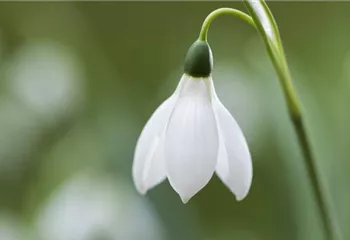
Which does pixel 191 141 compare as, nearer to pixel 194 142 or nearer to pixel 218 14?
pixel 194 142

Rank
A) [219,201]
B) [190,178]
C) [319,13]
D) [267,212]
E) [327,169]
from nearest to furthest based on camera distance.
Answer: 1. [190,178]
2. [327,169]
3. [267,212]
4. [219,201]
5. [319,13]

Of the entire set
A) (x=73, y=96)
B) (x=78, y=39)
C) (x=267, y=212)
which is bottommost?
(x=267, y=212)

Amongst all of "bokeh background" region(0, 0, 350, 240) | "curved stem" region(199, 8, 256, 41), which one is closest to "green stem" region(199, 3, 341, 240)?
"curved stem" region(199, 8, 256, 41)

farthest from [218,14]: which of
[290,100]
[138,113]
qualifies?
[138,113]

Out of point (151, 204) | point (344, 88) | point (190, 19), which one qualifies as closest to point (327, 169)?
point (344, 88)

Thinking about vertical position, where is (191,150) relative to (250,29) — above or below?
below

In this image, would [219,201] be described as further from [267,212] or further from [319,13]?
[319,13]

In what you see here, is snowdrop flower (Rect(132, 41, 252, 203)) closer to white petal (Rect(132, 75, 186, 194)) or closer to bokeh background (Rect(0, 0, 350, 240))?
white petal (Rect(132, 75, 186, 194))

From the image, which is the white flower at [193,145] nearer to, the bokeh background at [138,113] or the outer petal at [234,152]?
the outer petal at [234,152]

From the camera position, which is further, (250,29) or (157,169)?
(250,29)
